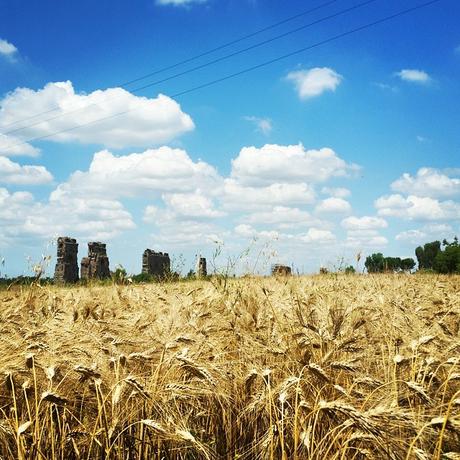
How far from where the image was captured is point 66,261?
2842 centimetres

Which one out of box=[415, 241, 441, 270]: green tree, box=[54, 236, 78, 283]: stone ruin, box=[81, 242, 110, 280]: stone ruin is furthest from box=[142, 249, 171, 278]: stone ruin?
box=[415, 241, 441, 270]: green tree

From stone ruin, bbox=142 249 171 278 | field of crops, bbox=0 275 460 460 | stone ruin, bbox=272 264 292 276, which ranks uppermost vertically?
stone ruin, bbox=142 249 171 278

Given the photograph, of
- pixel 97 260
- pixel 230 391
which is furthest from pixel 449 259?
pixel 230 391

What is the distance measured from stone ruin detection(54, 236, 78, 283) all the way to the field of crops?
25582 mm

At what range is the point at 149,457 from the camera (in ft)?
7.79

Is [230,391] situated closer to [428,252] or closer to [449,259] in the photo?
[449,259]

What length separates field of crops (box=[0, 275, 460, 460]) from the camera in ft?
6.69

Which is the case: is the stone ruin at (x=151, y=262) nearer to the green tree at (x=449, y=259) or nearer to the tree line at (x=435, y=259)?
the tree line at (x=435, y=259)

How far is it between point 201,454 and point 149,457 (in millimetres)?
244

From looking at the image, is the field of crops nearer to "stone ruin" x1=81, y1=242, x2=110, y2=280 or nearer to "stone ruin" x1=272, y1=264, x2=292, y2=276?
"stone ruin" x1=272, y1=264, x2=292, y2=276

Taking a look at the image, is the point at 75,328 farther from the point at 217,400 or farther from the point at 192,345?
the point at 217,400

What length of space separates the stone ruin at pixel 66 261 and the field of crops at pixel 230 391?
83.9 ft

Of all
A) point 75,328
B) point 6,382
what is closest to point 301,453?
point 6,382

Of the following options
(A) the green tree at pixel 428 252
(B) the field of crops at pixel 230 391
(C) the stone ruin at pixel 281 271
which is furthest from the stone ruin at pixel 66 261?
(A) the green tree at pixel 428 252
